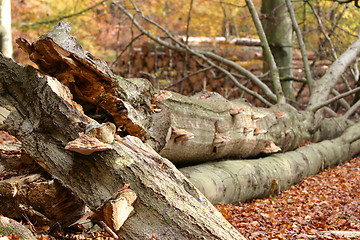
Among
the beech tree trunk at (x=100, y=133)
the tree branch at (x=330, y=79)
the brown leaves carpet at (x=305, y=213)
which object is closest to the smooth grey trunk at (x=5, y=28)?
the beech tree trunk at (x=100, y=133)

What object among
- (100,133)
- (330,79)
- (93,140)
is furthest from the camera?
(330,79)

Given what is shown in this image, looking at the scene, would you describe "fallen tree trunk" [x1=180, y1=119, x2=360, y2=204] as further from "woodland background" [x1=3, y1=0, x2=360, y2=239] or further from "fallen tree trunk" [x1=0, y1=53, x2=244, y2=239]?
"fallen tree trunk" [x1=0, y1=53, x2=244, y2=239]

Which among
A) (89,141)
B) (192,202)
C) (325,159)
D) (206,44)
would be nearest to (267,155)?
(325,159)

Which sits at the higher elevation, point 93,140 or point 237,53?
point 237,53

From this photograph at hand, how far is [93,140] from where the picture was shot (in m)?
3.10

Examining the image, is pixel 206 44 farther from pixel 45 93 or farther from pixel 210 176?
pixel 45 93

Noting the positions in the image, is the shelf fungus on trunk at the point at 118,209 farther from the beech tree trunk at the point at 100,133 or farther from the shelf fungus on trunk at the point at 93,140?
the shelf fungus on trunk at the point at 93,140

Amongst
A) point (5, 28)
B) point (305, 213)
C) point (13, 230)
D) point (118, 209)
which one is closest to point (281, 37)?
point (5, 28)

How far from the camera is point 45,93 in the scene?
3.47 meters

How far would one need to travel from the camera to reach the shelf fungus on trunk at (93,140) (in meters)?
2.97

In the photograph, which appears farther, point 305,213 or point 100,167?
point 305,213

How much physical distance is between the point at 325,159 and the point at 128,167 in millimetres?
6359

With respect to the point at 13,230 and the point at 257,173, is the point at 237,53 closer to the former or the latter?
the point at 257,173

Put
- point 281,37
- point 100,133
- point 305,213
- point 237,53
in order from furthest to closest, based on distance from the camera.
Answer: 1. point 237,53
2. point 281,37
3. point 305,213
4. point 100,133
